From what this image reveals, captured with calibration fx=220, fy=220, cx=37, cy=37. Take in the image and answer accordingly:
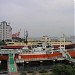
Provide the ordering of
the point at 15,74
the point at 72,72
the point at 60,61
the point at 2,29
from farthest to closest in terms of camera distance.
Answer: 1. the point at 2,29
2. the point at 60,61
3. the point at 15,74
4. the point at 72,72

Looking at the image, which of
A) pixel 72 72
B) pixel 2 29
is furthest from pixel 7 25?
pixel 72 72

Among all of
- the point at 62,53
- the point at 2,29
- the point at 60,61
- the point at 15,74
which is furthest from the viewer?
the point at 2,29

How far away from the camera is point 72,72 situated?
24.8 feet

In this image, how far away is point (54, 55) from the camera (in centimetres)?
1552

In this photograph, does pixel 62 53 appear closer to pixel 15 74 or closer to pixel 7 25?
pixel 15 74

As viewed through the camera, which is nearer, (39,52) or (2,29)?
(39,52)

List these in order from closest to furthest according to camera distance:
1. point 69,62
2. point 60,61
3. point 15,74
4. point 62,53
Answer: point 15,74 < point 69,62 < point 60,61 < point 62,53

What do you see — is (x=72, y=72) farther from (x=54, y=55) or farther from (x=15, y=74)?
(x=54, y=55)

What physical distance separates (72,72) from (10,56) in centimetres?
759

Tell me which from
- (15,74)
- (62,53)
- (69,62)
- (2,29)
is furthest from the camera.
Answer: (2,29)

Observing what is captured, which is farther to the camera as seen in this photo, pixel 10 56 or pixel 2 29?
pixel 2 29

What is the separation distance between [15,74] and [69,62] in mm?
5124

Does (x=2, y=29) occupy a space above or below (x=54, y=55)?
above

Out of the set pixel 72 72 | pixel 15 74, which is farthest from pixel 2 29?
pixel 72 72
